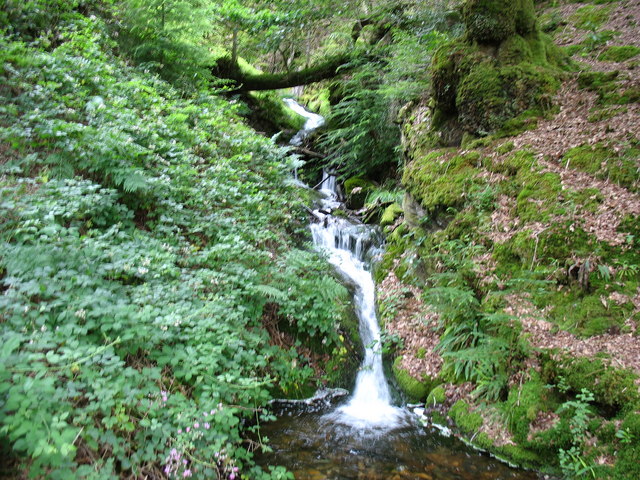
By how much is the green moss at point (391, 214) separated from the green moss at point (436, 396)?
5099mm

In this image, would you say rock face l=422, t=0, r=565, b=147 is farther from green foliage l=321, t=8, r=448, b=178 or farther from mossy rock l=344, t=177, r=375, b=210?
mossy rock l=344, t=177, r=375, b=210

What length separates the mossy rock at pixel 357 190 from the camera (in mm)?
12352

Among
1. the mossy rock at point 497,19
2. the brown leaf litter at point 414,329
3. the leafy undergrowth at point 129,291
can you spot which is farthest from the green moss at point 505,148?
the leafy undergrowth at point 129,291

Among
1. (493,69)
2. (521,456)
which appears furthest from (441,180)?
(521,456)

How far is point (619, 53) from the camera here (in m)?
8.20

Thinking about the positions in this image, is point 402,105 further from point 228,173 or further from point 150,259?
point 150,259

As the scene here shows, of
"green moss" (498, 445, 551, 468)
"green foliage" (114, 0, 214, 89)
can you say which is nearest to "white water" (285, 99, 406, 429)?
"green moss" (498, 445, 551, 468)

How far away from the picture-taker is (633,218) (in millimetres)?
4887

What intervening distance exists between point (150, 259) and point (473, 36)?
7.79 m

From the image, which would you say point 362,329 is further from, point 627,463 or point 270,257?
point 627,463

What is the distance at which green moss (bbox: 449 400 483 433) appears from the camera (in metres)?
4.60

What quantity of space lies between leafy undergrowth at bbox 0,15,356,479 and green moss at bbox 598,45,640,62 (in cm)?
760

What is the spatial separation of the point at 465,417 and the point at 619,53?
329 inches

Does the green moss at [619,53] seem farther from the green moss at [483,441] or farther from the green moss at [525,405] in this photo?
the green moss at [483,441]
